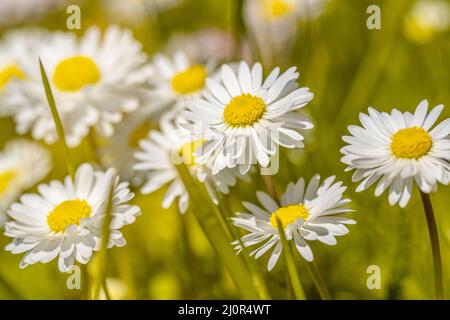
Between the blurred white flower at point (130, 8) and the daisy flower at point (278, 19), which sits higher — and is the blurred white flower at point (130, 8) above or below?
above

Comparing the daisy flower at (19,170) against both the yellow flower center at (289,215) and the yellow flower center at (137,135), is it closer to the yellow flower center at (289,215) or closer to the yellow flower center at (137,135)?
the yellow flower center at (137,135)

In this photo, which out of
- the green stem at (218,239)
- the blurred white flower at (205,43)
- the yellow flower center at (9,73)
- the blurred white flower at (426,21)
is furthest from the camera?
the blurred white flower at (205,43)

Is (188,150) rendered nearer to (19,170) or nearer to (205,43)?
(19,170)

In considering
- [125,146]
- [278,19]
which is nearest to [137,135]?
[125,146]

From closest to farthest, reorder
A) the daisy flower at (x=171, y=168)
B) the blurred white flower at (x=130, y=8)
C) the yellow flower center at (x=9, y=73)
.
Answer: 1. the daisy flower at (x=171, y=168)
2. the yellow flower center at (x=9, y=73)
3. the blurred white flower at (x=130, y=8)

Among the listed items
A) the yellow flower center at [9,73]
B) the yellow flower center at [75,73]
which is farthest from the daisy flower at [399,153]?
the yellow flower center at [9,73]

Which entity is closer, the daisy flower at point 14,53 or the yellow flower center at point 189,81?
the yellow flower center at point 189,81

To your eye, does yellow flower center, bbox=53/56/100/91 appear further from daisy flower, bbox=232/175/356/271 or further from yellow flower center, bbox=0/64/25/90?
daisy flower, bbox=232/175/356/271
